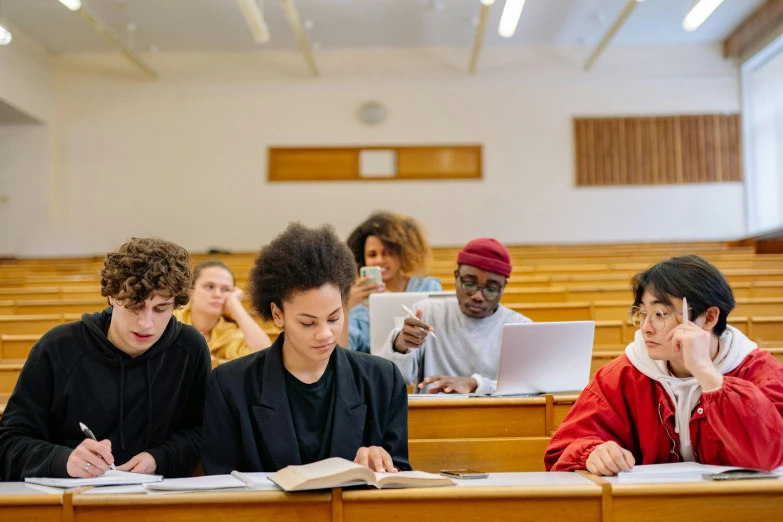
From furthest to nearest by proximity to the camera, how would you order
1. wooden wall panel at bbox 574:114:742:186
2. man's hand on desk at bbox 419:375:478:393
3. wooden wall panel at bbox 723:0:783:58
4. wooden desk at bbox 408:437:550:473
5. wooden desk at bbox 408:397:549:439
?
wooden wall panel at bbox 574:114:742:186 < wooden wall panel at bbox 723:0:783:58 < man's hand on desk at bbox 419:375:478:393 < wooden desk at bbox 408:397:549:439 < wooden desk at bbox 408:437:550:473

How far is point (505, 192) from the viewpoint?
941cm

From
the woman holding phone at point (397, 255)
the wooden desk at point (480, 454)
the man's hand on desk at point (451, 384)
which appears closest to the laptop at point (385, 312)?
the man's hand on desk at point (451, 384)

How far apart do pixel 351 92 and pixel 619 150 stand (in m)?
3.35

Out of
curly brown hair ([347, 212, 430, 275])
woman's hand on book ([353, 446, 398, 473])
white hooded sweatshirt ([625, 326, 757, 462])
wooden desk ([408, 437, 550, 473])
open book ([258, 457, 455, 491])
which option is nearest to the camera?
open book ([258, 457, 455, 491])

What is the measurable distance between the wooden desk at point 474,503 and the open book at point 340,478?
2cm

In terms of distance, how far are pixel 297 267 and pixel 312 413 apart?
1.03 ft

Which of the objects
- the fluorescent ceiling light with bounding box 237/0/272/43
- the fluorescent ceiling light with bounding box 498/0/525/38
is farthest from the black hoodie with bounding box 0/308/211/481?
the fluorescent ceiling light with bounding box 498/0/525/38

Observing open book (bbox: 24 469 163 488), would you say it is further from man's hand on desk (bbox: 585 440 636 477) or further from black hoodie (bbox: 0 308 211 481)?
man's hand on desk (bbox: 585 440 636 477)

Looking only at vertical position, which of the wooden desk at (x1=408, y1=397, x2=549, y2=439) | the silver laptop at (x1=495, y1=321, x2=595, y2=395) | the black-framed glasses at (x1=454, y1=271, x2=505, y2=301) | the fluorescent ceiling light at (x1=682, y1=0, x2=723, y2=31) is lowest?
the wooden desk at (x1=408, y1=397, x2=549, y2=439)

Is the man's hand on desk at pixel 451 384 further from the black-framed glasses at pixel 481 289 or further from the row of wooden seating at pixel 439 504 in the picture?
the row of wooden seating at pixel 439 504

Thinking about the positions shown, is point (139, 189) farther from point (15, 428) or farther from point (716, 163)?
point (15, 428)

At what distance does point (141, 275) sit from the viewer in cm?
162

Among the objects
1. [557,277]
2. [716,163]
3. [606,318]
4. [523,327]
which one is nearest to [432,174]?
[716,163]

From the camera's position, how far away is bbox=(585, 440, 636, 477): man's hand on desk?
4.60 ft
